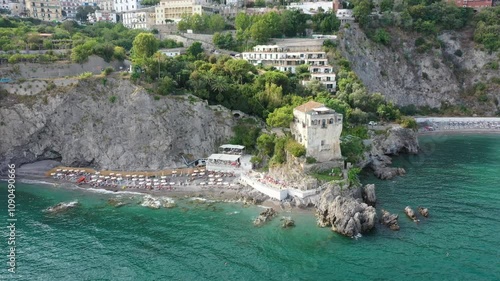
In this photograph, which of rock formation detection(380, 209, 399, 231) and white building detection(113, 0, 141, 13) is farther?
white building detection(113, 0, 141, 13)

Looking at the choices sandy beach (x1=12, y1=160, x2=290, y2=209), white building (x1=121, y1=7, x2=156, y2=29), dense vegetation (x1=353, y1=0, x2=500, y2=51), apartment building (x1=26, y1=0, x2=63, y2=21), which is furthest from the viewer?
apartment building (x1=26, y1=0, x2=63, y2=21)

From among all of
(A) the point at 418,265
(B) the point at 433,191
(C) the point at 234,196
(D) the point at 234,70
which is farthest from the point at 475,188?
(D) the point at 234,70

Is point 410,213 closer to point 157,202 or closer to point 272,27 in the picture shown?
point 157,202

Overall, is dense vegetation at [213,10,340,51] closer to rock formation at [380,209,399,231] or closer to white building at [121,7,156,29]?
white building at [121,7,156,29]

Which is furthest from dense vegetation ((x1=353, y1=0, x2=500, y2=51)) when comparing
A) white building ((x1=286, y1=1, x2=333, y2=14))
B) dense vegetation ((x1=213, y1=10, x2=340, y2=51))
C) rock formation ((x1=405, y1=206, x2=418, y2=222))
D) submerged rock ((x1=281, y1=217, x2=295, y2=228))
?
submerged rock ((x1=281, y1=217, x2=295, y2=228))

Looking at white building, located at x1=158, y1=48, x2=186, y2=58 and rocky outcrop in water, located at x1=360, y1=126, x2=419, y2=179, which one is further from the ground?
white building, located at x1=158, y1=48, x2=186, y2=58

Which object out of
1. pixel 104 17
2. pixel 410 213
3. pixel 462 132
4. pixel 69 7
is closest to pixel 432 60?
pixel 462 132
